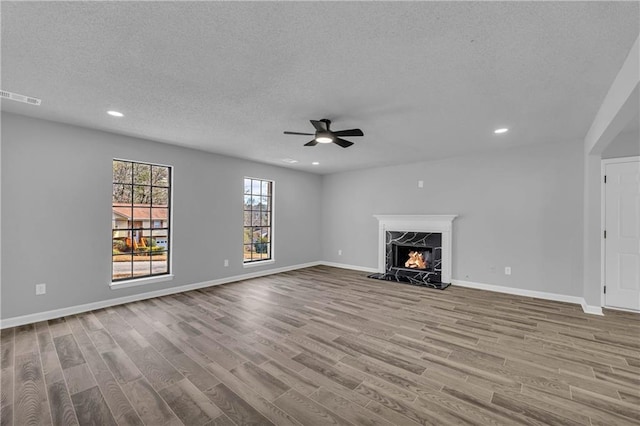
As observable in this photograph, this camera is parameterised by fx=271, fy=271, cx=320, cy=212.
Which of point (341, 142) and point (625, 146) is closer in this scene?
point (341, 142)

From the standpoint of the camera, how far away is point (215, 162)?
544cm

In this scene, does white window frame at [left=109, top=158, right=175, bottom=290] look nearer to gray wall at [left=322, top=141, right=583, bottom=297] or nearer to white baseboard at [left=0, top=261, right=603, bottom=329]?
white baseboard at [left=0, top=261, right=603, bottom=329]

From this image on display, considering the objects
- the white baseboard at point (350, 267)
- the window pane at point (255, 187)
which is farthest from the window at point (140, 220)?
the white baseboard at point (350, 267)

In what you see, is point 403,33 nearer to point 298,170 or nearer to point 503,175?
point 503,175

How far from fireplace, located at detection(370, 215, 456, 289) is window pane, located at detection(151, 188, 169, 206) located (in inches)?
177

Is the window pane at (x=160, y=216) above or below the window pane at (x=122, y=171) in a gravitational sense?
below

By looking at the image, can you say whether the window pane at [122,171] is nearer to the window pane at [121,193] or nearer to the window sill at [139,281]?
the window pane at [121,193]

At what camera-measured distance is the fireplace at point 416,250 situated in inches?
220

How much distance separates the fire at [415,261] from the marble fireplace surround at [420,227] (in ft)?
1.64

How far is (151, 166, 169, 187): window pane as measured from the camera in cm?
477

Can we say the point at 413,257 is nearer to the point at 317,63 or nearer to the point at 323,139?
the point at 323,139

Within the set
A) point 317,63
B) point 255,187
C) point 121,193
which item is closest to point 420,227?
point 255,187

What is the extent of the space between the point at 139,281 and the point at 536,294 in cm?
662

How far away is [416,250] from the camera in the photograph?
621 centimetres
